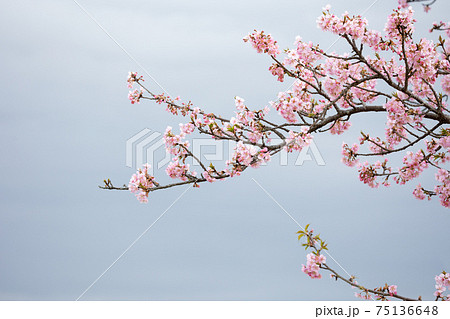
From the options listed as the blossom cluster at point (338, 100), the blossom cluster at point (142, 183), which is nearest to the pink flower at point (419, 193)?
the blossom cluster at point (338, 100)

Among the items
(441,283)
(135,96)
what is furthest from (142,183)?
(441,283)

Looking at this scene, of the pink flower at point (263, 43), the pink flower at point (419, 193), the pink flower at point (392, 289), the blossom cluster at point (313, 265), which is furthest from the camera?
the pink flower at point (419, 193)

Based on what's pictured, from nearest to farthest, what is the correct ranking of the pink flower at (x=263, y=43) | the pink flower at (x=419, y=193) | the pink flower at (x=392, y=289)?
the pink flower at (x=392, y=289) < the pink flower at (x=263, y=43) < the pink flower at (x=419, y=193)

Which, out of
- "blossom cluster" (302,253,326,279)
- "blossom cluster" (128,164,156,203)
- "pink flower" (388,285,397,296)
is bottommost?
"pink flower" (388,285,397,296)

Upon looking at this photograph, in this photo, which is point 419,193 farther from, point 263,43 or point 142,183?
point 142,183

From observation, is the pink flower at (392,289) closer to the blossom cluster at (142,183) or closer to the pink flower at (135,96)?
the blossom cluster at (142,183)

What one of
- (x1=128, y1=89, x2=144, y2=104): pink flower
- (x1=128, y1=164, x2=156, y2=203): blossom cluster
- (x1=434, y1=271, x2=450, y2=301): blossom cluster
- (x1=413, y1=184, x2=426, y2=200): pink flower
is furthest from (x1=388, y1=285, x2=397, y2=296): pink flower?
(x1=128, y1=89, x2=144, y2=104): pink flower

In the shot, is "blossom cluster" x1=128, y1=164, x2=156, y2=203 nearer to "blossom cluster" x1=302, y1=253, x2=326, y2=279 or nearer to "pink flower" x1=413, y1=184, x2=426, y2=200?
"blossom cluster" x1=302, y1=253, x2=326, y2=279

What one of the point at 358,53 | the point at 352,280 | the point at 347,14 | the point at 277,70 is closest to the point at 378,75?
the point at 358,53

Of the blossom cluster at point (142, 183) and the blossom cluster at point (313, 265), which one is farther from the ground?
the blossom cluster at point (142, 183)

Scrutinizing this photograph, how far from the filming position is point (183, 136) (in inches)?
210

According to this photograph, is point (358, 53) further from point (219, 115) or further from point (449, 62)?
point (219, 115)

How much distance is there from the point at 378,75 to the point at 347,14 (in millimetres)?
688

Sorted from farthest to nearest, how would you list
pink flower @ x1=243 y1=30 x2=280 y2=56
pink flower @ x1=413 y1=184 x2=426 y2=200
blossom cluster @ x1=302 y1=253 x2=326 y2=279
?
pink flower @ x1=413 y1=184 x2=426 y2=200, pink flower @ x1=243 y1=30 x2=280 y2=56, blossom cluster @ x1=302 y1=253 x2=326 y2=279
